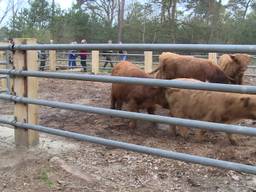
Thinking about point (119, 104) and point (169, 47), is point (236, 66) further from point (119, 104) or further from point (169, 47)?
point (169, 47)

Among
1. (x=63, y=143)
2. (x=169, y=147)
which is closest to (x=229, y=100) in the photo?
(x=169, y=147)

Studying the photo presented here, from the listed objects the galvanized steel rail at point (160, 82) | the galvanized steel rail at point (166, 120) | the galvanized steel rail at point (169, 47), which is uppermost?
the galvanized steel rail at point (169, 47)

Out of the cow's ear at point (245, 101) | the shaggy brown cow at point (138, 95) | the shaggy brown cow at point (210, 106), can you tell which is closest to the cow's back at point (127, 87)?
the shaggy brown cow at point (138, 95)

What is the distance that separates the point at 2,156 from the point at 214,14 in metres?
30.9

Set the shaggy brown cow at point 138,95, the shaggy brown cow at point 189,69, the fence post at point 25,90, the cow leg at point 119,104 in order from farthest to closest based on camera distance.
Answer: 1. the shaggy brown cow at point 189,69
2. the cow leg at point 119,104
3. the shaggy brown cow at point 138,95
4. the fence post at point 25,90

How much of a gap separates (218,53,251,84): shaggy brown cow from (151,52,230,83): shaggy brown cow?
0.65 m

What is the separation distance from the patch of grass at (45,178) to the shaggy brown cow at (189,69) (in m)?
5.84

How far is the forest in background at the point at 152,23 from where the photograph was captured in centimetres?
3312

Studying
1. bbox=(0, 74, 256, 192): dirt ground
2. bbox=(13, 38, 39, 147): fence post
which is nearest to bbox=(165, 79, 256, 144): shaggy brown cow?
bbox=(0, 74, 256, 192): dirt ground

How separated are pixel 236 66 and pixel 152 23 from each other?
2516cm

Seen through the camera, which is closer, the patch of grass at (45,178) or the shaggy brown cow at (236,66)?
the patch of grass at (45,178)

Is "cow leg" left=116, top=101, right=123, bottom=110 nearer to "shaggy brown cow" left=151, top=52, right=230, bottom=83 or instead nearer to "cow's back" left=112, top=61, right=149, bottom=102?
"cow's back" left=112, top=61, right=149, bottom=102

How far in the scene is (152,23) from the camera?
35156 millimetres

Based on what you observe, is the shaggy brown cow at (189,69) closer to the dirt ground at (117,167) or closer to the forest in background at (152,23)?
the dirt ground at (117,167)
